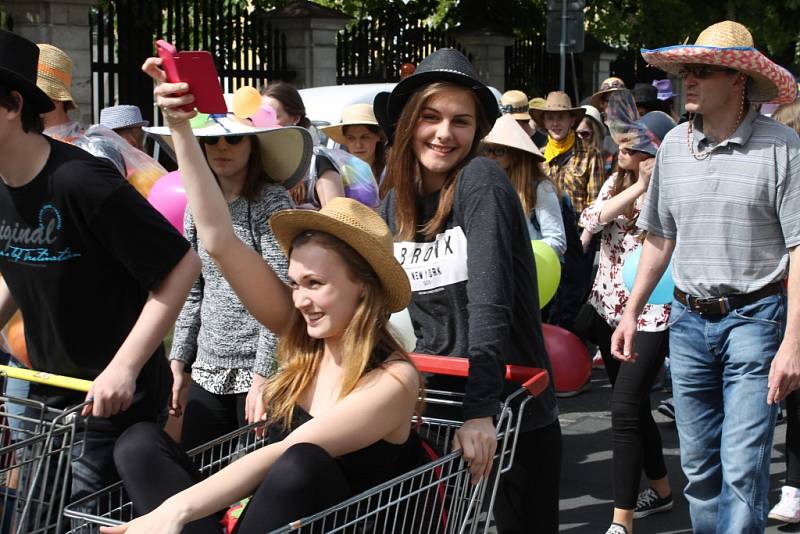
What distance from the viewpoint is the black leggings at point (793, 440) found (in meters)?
5.87

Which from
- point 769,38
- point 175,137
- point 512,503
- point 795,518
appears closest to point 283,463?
point 175,137

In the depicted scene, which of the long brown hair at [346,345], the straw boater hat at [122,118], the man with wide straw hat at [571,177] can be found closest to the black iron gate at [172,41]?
the straw boater hat at [122,118]

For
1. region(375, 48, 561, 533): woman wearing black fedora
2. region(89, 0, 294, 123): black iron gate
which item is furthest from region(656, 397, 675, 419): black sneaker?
region(89, 0, 294, 123): black iron gate

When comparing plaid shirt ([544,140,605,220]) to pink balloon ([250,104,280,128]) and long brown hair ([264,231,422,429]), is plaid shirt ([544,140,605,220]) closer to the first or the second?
pink balloon ([250,104,280,128])

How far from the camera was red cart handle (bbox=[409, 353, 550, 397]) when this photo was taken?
3.34 metres

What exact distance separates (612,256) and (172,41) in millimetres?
9164

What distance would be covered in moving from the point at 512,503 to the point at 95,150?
2.89m

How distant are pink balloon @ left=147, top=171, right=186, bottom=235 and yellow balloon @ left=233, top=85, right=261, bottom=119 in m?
0.81

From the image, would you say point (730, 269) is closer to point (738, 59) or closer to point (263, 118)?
point (738, 59)

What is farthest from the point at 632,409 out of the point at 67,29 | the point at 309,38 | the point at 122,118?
the point at 309,38

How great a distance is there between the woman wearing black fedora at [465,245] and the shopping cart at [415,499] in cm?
14

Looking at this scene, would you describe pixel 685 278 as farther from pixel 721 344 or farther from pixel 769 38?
pixel 769 38

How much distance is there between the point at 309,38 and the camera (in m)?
15.9

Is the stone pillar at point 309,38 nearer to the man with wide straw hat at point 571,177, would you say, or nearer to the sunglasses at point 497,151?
the man with wide straw hat at point 571,177
